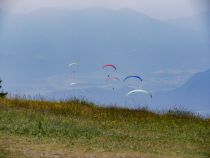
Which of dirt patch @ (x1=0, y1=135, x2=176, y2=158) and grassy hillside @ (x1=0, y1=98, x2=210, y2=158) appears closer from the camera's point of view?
dirt patch @ (x1=0, y1=135, x2=176, y2=158)

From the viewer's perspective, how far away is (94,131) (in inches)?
1027

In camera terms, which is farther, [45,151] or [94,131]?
[94,131]

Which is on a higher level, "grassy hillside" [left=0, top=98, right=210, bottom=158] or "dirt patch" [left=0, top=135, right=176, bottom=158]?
"grassy hillside" [left=0, top=98, right=210, bottom=158]

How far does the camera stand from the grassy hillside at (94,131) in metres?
21.5

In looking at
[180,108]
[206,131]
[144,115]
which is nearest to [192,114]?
[180,108]

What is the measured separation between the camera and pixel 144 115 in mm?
33281

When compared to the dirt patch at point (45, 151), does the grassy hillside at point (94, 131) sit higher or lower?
higher

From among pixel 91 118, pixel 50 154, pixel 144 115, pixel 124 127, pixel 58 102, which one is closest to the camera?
pixel 50 154

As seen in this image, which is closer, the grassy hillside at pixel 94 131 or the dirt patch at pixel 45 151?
the dirt patch at pixel 45 151

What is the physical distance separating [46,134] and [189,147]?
6041 millimetres

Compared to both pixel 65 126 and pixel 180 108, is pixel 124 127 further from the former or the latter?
pixel 180 108

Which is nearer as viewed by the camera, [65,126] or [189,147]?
[189,147]

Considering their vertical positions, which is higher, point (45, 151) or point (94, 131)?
point (94, 131)

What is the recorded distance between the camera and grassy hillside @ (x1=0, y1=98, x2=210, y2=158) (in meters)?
21.5
